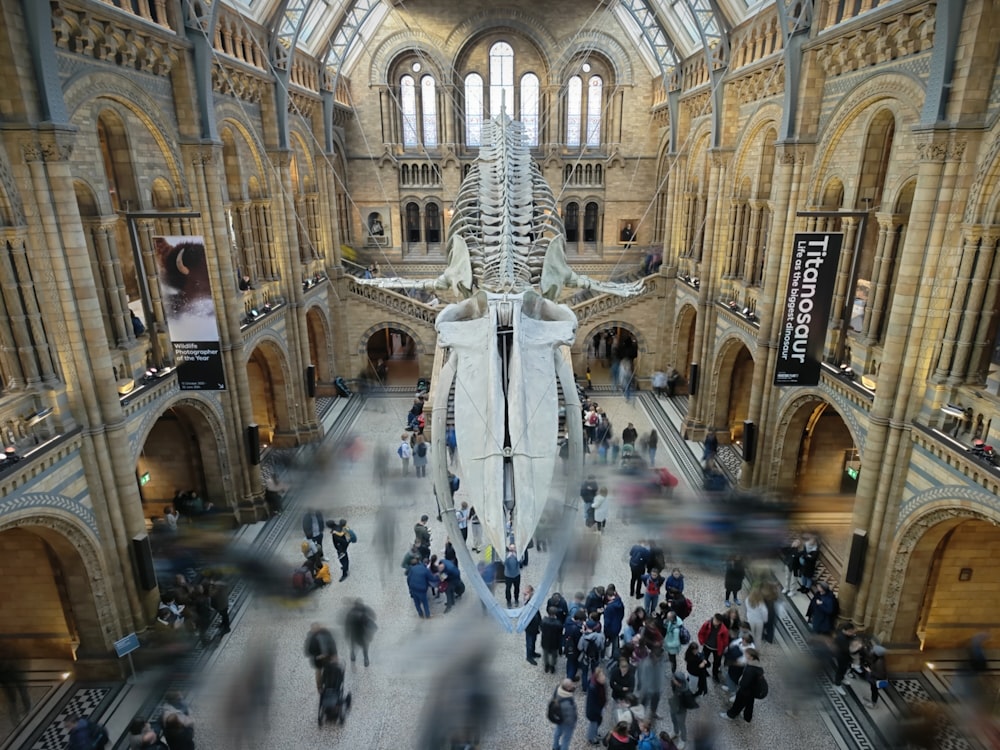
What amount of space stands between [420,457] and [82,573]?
7078 millimetres

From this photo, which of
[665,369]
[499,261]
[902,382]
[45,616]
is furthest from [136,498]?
[665,369]

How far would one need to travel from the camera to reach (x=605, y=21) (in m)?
24.7

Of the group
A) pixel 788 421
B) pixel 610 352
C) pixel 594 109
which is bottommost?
pixel 610 352

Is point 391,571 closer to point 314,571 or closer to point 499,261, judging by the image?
point 314,571

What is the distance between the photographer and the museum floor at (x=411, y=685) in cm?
816

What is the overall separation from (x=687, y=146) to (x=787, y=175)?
850cm

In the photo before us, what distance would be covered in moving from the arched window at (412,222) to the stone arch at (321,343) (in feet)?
25.1

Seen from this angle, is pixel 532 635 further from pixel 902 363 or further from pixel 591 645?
pixel 902 363

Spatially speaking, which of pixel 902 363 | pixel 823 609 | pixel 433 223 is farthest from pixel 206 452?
pixel 433 223

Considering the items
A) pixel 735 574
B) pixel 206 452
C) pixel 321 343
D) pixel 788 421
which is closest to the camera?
pixel 735 574

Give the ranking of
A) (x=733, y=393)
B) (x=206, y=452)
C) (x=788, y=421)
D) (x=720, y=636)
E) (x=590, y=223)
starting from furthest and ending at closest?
(x=590, y=223), (x=733, y=393), (x=206, y=452), (x=788, y=421), (x=720, y=636)

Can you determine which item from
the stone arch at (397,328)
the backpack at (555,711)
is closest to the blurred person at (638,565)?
the backpack at (555,711)

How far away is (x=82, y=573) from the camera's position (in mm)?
9180

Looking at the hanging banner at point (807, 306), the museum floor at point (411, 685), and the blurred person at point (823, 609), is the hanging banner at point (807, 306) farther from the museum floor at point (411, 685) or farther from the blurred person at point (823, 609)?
the museum floor at point (411, 685)
